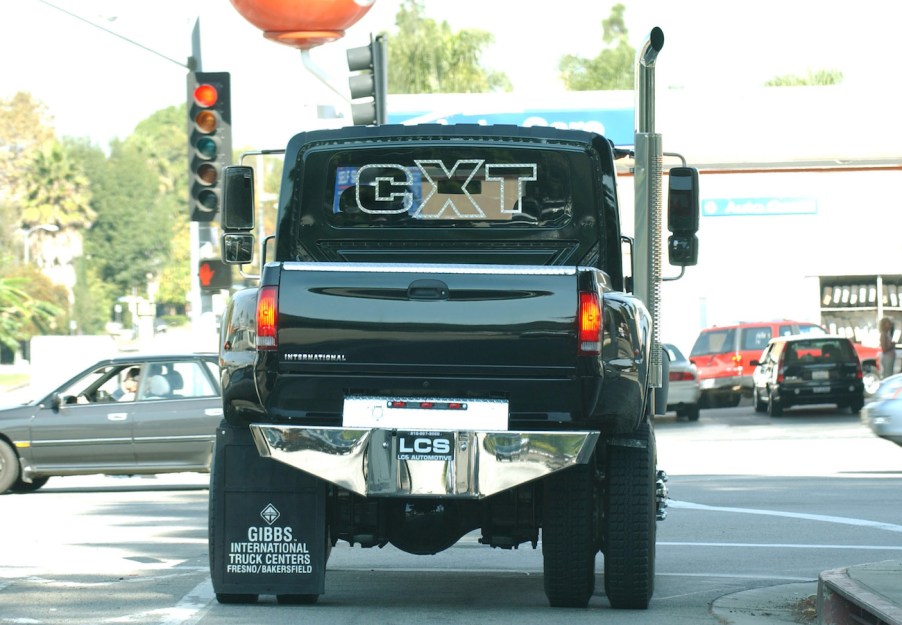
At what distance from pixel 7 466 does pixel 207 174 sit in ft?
13.2

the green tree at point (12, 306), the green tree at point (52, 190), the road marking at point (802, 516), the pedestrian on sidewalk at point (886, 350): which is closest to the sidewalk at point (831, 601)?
the road marking at point (802, 516)

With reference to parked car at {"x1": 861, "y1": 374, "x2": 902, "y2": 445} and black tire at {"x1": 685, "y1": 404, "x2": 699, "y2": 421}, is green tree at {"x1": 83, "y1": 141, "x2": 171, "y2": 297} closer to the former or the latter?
black tire at {"x1": 685, "y1": 404, "x2": 699, "y2": 421}

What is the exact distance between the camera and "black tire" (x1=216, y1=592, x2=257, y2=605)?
902 cm

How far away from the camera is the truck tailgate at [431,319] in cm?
796

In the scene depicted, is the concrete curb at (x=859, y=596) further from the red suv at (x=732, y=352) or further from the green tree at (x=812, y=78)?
the green tree at (x=812, y=78)

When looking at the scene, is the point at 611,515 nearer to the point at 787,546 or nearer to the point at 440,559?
the point at 440,559

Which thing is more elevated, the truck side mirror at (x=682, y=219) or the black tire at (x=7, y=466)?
the truck side mirror at (x=682, y=219)

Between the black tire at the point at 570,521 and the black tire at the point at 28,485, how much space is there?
444 inches

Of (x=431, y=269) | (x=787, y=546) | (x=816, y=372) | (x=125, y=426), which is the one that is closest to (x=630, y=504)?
(x=431, y=269)

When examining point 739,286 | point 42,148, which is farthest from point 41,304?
point 739,286

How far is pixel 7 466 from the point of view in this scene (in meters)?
18.6

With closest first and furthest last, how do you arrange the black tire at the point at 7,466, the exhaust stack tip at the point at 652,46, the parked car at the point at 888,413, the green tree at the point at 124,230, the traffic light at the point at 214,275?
1. the exhaust stack tip at the point at 652,46
2. the black tire at the point at 7,466
3. the parked car at the point at 888,413
4. the traffic light at the point at 214,275
5. the green tree at the point at 124,230

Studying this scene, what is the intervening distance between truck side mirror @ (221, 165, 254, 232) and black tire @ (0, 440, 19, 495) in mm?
9501

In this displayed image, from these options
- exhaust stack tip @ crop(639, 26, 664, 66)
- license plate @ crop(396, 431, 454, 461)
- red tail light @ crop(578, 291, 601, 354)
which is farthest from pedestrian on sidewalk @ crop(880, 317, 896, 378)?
license plate @ crop(396, 431, 454, 461)
